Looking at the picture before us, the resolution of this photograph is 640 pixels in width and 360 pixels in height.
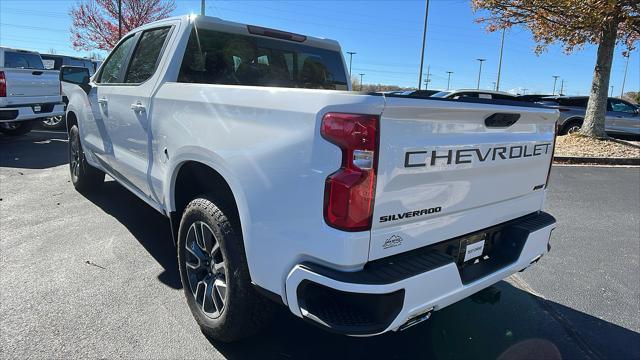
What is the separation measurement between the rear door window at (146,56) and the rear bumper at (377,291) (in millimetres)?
2423

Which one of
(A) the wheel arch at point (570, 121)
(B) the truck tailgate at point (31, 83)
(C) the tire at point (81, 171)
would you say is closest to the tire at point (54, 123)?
(B) the truck tailgate at point (31, 83)

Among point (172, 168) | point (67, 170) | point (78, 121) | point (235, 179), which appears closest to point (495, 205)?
point (235, 179)

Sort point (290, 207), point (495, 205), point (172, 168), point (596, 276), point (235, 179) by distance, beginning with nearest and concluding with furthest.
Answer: point (290, 207)
point (235, 179)
point (495, 205)
point (172, 168)
point (596, 276)

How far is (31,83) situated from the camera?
1011 centimetres

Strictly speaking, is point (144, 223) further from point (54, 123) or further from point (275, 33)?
point (54, 123)

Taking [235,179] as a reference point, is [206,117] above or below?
above

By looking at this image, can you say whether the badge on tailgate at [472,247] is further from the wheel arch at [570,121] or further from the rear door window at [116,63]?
the wheel arch at [570,121]

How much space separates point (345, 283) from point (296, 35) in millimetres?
2877

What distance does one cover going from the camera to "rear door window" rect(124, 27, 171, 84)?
375cm

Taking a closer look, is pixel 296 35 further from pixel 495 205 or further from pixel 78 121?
pixel 78 121

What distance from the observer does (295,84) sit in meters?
4.17

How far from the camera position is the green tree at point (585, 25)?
9.50 m

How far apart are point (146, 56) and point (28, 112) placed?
25.7 ft

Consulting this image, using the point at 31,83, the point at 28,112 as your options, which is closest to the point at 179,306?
the point at 28,112
